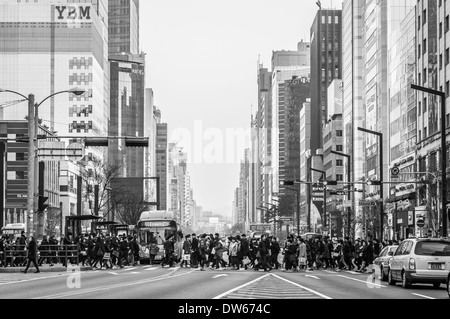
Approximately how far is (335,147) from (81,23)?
Result: 2503 inches

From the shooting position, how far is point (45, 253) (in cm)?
5078

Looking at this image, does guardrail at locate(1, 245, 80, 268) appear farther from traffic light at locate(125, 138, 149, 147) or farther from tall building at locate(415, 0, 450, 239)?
tall building at locate(415, 0, 450, 239)

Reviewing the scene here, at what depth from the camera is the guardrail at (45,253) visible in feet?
161

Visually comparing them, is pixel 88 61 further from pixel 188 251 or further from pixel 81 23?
pixel 188 251

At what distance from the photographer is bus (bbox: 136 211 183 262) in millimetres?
61969

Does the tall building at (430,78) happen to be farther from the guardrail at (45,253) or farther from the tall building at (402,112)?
the guardrail at (45,253)

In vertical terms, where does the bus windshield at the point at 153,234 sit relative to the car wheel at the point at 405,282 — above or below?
above

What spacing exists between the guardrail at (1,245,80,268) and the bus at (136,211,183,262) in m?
11.2

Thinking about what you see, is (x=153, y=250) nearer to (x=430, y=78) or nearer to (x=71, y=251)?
(x=71, y=251)

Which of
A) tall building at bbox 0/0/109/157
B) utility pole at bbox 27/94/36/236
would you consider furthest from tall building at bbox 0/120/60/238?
utility pole at bbox 27/94/36/236

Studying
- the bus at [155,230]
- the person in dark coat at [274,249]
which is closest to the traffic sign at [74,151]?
the person in dark coat at [274,249]

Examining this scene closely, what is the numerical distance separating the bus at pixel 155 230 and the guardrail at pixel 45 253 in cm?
1118

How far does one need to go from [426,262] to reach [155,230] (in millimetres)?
35306

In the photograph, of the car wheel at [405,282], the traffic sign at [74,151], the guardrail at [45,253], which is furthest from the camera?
the guardrail at [45,253]
